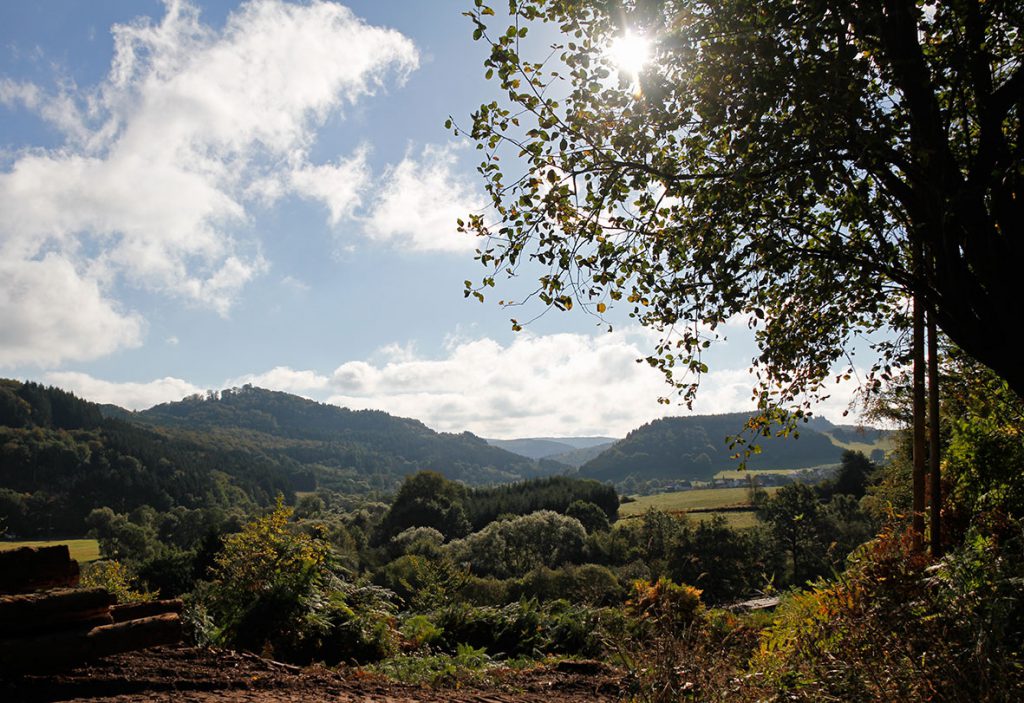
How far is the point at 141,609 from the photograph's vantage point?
245 inches

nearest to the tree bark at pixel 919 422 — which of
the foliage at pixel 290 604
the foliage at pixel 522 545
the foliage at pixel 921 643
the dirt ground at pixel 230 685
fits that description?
the foliage at pixel 921 643

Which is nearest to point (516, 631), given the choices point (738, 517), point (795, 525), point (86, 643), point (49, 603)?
point (86, 643)

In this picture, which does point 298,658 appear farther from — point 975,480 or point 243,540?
point 975,480

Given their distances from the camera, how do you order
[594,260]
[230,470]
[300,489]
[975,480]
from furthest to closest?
1. [300,489]
2. [230,470]
3. [975,480]
4. [594,260]

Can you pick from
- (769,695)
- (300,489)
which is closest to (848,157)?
(769,695)

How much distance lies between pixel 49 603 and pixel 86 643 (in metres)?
0.46

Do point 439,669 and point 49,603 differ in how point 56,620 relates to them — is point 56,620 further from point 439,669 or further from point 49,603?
point 439,669

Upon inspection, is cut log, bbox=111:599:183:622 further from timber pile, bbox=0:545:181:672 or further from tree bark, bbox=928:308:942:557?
tree bark, bbox=928:308:942:557

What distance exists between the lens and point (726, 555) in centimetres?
4225

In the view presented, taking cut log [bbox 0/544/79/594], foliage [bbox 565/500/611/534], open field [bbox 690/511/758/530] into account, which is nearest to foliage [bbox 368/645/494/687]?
cut log [bbox 0/544/79/594]

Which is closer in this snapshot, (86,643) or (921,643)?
(921,643)

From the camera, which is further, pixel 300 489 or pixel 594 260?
pixel 300 489

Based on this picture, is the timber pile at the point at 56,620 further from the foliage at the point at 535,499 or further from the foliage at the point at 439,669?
the foliage at the point at 535,499

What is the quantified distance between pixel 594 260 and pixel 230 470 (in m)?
162
